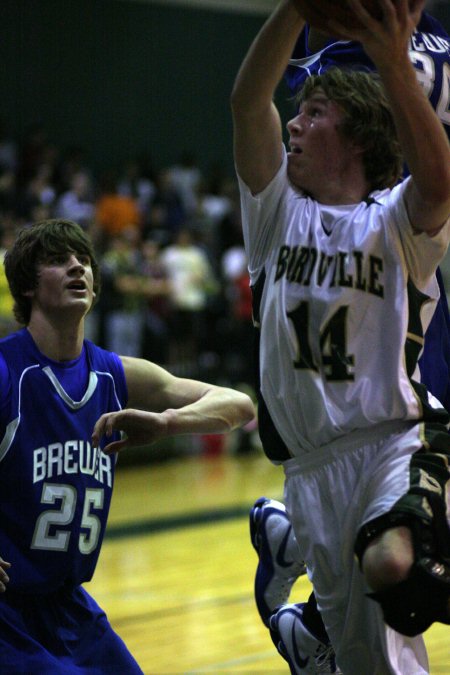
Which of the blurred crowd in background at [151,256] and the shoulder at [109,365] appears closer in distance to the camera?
the shoulder at [109,365]

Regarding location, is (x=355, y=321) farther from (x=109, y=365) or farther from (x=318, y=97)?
(x=109, y=365)

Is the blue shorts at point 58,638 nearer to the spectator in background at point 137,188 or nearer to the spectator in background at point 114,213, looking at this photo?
the spectator in background at point 114,213

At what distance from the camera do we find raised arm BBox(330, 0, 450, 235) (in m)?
2.86

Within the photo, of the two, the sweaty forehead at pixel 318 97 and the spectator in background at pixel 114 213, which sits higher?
the sweaty forehead at pixel 318 97

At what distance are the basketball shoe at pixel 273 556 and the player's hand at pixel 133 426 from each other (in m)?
1.12

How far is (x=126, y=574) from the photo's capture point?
7703mm

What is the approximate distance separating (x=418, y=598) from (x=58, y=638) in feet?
4.14

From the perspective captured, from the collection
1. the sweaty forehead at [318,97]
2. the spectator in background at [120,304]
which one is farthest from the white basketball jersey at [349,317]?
the spectator in background at [120,304]

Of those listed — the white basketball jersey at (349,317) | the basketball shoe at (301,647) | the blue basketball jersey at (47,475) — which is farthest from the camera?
the basketball shoe at (301,647)

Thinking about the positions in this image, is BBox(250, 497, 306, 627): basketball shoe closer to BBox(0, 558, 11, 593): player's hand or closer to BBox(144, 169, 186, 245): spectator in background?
BBox(0, 558, 11, 593): player's hand

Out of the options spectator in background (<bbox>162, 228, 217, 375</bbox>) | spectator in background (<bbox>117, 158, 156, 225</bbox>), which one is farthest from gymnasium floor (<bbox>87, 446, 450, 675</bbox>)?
spectator in background (<bbox>117, 158, 156, 225</bbox>)

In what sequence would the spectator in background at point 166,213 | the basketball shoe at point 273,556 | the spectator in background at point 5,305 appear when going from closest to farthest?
the basketball shoe at point 273,556 < the spectator in background at point 5,305 < the spectator in background at point 166,213

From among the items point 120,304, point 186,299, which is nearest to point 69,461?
point 120,304

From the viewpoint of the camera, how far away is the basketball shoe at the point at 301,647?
12.9 ft
